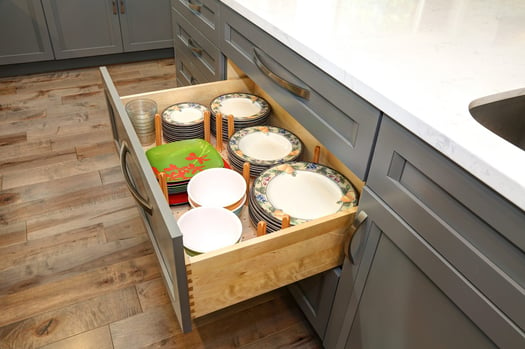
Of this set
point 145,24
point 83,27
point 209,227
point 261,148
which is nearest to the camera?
point 209,227

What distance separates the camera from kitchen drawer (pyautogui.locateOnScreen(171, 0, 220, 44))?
1.48 meters

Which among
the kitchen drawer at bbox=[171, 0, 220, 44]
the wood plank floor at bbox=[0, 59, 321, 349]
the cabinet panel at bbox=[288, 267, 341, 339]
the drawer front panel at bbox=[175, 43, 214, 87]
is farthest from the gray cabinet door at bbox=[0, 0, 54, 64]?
the cabinet panel at bbox=[288, 267, 341, 339]

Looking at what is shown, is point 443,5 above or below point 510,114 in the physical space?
above

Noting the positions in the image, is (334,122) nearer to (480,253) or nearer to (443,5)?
(480,253)

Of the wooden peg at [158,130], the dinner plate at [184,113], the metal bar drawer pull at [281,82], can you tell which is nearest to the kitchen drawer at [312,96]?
Answer: the metal bar drawer pull at [281,82]

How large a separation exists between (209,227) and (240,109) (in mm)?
539

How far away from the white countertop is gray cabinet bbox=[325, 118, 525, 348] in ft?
0.14

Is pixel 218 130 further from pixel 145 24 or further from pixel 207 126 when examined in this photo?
pixel 145 24

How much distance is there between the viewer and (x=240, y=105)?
147 cm

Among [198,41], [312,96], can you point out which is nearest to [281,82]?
[312,96]

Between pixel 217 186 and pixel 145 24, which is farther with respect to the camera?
pixel 145 24

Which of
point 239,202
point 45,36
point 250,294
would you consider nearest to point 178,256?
point 250,294

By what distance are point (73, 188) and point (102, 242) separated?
394 mm

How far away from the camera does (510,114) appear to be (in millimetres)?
813
